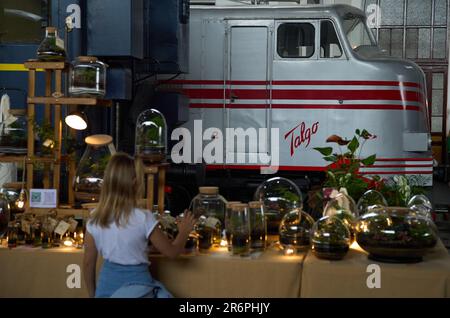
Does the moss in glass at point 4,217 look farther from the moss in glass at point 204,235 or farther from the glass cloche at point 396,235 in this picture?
the glass cloche at point 396,235

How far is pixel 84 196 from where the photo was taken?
478 cm

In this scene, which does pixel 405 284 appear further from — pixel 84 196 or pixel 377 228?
pixel 84 196

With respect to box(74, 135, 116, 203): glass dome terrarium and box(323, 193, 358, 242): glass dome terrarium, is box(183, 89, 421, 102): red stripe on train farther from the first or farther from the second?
box(74, 135, 116, 203): glass dome terrarium

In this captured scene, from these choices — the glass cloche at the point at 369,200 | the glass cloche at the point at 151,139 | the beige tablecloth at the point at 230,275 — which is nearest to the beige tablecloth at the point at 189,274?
the beige tablecloth at the point at 230,275

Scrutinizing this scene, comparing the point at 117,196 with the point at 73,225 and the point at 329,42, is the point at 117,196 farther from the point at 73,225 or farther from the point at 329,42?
the point at 329,42

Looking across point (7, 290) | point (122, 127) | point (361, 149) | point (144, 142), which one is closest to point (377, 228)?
point (144, 142)

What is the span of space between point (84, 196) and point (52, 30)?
113 cm

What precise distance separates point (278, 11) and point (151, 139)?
4.84 m

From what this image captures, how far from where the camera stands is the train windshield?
370 inches

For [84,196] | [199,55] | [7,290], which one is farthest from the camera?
[199,55]

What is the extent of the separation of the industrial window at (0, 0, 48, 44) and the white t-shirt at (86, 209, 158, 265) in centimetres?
402

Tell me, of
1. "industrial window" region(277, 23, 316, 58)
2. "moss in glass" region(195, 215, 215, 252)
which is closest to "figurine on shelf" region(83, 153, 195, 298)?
"moss in glass" region(195, 215, 215, 252)

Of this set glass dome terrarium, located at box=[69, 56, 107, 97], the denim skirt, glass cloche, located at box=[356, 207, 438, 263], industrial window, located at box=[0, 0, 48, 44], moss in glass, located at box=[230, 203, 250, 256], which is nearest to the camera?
the denim skirt

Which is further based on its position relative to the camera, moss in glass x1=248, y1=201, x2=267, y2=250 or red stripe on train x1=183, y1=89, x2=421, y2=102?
red stripe on train x1=183, y1=89, x2=421, y2=102
